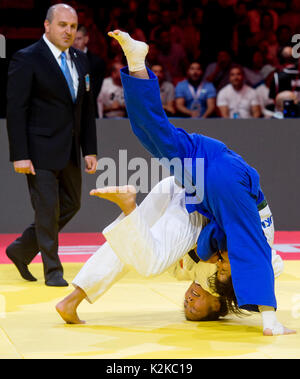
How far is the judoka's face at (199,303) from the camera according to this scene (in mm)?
3231

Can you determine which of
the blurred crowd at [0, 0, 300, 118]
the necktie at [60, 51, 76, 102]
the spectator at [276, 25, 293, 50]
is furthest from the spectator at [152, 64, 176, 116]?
the necktie at [60, 51, 76, 102]

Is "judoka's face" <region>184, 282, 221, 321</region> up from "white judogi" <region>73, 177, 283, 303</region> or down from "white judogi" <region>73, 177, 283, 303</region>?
down

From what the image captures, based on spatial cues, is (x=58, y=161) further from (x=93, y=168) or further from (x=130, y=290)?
(x=130, y=290)

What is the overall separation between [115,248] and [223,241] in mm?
474

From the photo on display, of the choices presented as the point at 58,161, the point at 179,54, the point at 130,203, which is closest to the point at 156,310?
the point at 130,203

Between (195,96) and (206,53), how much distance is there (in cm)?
105

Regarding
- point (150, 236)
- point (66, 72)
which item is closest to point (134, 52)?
point (150, 236)

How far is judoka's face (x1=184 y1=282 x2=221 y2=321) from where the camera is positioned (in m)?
3.23

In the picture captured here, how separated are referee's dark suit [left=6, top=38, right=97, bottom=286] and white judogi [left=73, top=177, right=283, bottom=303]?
1128 mm

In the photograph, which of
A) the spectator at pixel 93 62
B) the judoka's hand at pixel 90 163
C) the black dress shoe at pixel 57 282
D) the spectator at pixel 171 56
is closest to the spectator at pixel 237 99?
the spectator at pixel 171 56

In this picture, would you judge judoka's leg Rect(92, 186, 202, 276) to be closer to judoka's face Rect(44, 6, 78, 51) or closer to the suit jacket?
the suit jacket

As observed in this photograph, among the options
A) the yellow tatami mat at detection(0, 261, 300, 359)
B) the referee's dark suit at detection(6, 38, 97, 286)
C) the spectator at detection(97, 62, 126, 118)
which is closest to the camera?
the yellow tatami mat at detection(0, 261, 300, 359)

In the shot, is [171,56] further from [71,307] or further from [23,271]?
[71,307]

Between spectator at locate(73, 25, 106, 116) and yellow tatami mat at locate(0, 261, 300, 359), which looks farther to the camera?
spectator at locate(73, 25, 106, 116)
